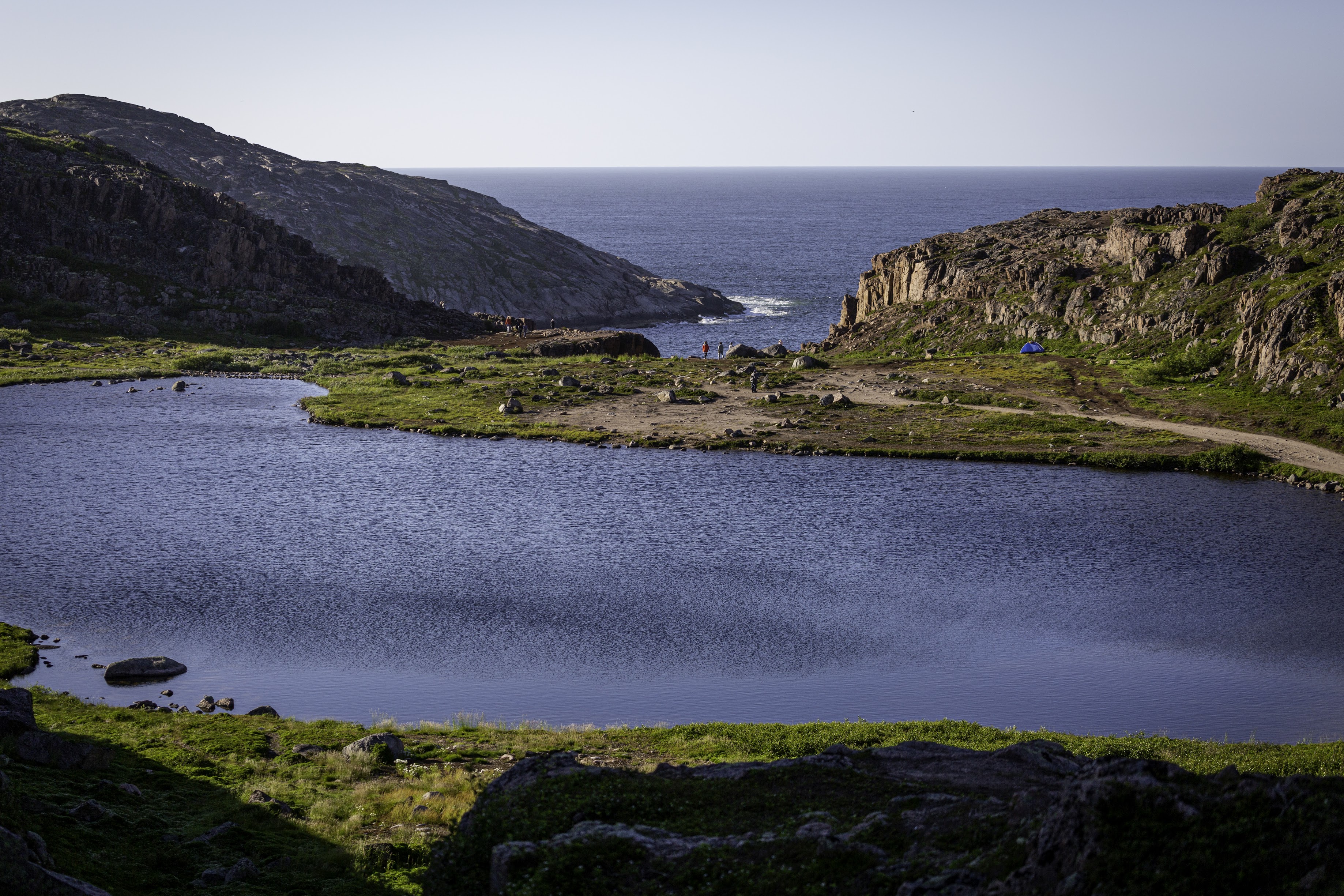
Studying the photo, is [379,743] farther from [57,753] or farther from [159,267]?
[159,267]

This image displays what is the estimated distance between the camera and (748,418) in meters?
108

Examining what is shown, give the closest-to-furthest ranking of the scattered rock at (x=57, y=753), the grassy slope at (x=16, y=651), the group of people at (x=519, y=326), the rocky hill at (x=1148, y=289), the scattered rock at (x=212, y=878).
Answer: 1. the scattered rock at (x=212, y=878)
2. the scattered rock at (x=57, y=753)
3. the grassy slope at (x=16, y=651)
4. the rocky hill at (x=1148, y=289)
5. the group of people at (x=519, y=326)

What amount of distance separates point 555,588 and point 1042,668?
25.8 meters

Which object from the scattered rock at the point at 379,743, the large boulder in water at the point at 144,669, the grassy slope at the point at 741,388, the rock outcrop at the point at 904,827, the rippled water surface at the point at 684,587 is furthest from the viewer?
the grassy slope at the point at 741,388

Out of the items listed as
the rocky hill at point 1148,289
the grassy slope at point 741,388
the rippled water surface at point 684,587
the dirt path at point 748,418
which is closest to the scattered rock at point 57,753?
the rippled water surface at point 684,587

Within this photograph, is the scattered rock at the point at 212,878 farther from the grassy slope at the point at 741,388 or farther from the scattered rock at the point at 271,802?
the grassy slope at the point at 741,388

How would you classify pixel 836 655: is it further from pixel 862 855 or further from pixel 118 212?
pixel 118 212

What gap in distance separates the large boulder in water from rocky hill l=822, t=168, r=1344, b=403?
98.0m

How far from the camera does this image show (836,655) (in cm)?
4928

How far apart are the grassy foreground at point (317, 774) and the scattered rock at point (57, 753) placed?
1.02ft

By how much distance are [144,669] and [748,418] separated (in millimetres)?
70947

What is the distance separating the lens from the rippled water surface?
4553 cm

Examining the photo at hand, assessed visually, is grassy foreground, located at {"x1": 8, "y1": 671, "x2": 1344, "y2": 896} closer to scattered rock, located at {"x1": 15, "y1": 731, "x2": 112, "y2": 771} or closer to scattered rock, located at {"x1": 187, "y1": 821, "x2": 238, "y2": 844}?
scattered rock, located at {"x1": 187, "y1": 821, "x2": 238, "y2": 844}

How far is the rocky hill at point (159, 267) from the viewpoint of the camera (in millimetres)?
152625
